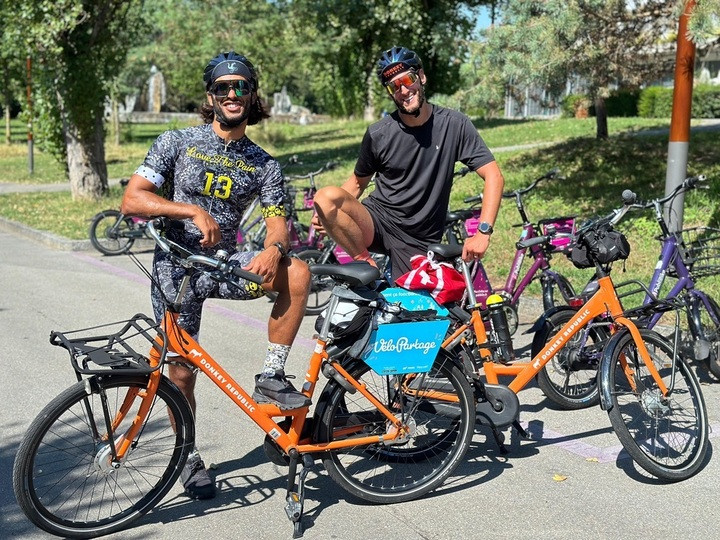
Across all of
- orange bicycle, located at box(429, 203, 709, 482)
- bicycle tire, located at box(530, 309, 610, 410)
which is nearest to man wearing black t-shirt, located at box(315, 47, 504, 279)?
orange bicycle, located at box(429, 203, 709, 482)

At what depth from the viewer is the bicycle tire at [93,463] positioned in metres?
3.86

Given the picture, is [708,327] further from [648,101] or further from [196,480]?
[648,101]

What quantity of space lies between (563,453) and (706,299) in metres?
1.65

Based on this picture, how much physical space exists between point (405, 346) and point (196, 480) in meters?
1.20

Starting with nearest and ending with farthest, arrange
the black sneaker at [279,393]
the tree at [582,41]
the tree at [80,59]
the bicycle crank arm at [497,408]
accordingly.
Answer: the black sneaker at [279,393] < the bicycle crank arm at [497,408] < the tree at [582,41] < the tree at [80,59]

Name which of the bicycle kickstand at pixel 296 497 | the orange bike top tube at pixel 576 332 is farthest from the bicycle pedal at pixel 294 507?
the orange bike top tube at pixel 576 332

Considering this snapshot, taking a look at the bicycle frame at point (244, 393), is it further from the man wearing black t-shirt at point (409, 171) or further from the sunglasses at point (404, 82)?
the sunglasses at point (404, 82)

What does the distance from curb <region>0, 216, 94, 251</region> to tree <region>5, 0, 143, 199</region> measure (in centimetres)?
239

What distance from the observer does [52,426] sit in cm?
385

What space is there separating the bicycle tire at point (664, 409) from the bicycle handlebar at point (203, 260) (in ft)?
6.19

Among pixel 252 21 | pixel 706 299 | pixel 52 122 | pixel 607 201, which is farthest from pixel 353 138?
pixel 706 299

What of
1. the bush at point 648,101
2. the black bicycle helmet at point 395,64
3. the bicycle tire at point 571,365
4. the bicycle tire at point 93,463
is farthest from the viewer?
the bush at point 648,101

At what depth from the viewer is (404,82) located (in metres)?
4.97

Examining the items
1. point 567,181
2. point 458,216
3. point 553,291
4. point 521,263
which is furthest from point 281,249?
point 567,181
